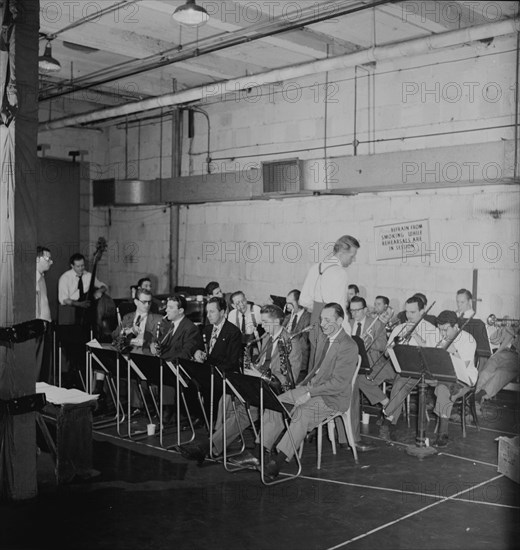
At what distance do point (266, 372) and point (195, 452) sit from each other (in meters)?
1.02

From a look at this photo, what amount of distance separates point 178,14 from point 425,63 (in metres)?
3.65

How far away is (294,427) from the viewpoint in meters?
5.85

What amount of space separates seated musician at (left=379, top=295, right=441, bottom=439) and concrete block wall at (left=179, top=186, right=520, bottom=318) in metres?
1.12

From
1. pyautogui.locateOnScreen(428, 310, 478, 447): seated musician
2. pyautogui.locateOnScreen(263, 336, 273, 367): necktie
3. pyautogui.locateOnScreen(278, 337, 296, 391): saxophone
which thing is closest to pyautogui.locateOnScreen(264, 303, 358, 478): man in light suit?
pyautogui.locateOnScreen(278, 337, 296, 391): saxophone

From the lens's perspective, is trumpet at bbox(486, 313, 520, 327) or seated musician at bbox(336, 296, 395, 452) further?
trumpet at bbox(486, 313, 520, 327)

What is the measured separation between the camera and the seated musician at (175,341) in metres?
7.39

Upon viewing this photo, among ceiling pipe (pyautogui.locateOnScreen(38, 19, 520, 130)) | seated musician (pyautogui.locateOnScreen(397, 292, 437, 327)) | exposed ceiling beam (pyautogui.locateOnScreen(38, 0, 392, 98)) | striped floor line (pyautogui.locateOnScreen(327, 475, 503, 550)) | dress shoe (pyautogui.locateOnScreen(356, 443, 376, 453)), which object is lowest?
striped floor line (pyautogui.locateOnScreen(327, 475, 503, 550))

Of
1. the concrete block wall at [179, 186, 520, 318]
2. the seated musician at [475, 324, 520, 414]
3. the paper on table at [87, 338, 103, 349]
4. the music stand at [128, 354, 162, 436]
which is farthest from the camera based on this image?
the concrete block wall at [179, 186, 520, 318]

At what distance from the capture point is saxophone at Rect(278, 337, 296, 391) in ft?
21.8

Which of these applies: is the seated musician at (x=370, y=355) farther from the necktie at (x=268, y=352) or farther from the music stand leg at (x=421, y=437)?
the necktie at (x=268, y=352)

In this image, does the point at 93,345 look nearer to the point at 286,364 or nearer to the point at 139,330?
the point at 139,330

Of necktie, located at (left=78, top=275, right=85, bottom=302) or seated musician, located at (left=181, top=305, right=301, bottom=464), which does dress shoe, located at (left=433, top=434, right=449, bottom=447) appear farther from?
necktie, located at (left=78, top=275, right=85, bottom=302)

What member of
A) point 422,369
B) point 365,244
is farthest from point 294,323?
point 422,369

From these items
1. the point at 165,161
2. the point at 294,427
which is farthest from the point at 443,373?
the point at 165,161
